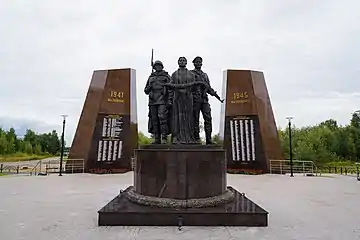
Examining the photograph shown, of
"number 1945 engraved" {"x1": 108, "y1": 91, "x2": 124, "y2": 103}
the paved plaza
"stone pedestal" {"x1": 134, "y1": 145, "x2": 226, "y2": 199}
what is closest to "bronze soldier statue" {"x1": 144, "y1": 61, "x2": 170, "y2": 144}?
"stone pedestal" {"x1": 134, "y1": 145, "x2": 226, "y2": 199}

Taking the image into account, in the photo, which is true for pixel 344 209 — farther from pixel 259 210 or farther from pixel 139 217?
pixel 139 217

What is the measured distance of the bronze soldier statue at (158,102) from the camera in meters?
6.82

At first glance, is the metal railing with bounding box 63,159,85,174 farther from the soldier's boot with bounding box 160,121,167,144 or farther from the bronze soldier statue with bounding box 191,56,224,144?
the bronze soldier statue with bounding box 191,56,224,144

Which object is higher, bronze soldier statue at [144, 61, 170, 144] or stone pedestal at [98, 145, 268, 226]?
bronze soldier statue at [144, 61, 170, 144]

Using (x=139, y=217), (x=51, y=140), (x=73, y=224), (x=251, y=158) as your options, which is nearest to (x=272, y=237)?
(x=139, y=217)

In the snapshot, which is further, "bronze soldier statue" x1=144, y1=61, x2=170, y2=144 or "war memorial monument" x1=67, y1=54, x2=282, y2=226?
"bronze soldier statue" x1=144, y1=61, x2=170, y2=144

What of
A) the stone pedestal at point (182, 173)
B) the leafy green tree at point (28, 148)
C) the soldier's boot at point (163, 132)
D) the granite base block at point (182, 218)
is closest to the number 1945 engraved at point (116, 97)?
the soldier's boot at point (163, 132)

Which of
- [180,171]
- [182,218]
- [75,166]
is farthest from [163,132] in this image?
[75,166]

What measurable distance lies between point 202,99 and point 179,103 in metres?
0.55

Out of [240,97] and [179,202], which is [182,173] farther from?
[240,97]

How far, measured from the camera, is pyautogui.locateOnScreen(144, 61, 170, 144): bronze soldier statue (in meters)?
6.82

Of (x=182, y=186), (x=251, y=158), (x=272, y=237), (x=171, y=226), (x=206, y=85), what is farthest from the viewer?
A: (x=251, y=158)

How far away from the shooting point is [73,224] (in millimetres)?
5352

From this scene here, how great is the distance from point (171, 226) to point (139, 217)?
0.52m
